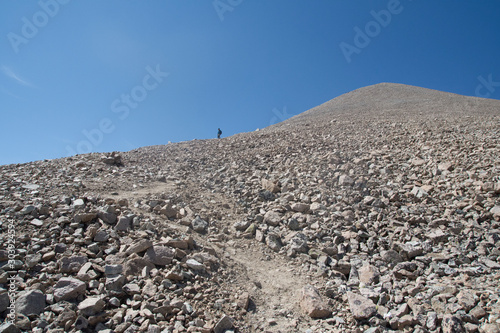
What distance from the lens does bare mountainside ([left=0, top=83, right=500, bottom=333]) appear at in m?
3.36

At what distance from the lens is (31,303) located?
3141mm

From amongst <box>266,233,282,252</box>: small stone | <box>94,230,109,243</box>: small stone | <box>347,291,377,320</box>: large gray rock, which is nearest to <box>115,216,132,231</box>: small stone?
<box>94,230,109,243</box>: small stone

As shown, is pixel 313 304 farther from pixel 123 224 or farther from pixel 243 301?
pixel 123 224

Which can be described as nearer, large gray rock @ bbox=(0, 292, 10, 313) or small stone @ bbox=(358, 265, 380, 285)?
large gray rock @ bbox=(0, 292, 10, 313)

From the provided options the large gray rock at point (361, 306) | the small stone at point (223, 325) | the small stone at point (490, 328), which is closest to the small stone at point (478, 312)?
the small stone at point (490, 328)

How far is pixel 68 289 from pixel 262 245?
3.46 m

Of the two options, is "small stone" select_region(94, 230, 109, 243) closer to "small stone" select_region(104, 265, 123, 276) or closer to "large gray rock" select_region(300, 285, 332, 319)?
"small stone" select_region(104, 265, 123, 276)

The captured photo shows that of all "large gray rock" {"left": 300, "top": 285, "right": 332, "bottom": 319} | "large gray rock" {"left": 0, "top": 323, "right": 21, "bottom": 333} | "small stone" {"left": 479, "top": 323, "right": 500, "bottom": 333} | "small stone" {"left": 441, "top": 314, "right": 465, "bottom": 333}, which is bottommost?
"small stone" {"left": 479, "top": 323, "right": 500, "bottom": 333}

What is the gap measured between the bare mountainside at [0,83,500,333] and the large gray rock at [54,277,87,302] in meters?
0.01

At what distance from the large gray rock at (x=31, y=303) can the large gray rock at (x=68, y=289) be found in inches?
5.9

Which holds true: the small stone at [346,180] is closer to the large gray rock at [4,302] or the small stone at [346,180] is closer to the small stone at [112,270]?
the small stone at [112,270]

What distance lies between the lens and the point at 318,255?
521 centimetres

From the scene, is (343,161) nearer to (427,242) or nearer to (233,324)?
(427,242)

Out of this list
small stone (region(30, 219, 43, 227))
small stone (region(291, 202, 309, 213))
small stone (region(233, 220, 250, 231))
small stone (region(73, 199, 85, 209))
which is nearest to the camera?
small stone (region(30, 219, 43, 227))
